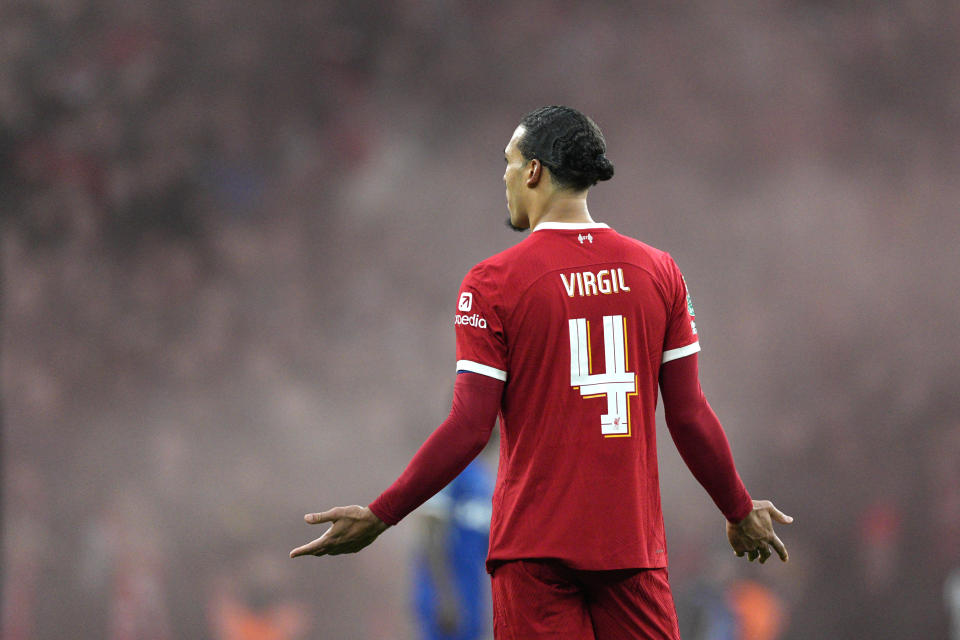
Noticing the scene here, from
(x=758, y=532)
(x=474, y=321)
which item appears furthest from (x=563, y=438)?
(x=758, y=532)

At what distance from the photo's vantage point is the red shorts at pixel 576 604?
1917mm

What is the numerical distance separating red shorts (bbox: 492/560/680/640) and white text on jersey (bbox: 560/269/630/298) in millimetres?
489

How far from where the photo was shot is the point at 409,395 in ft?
25.6

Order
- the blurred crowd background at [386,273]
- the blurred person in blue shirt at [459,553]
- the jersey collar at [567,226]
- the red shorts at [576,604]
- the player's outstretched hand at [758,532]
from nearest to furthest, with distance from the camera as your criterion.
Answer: the red shorts at [576,604]
the jersey collar at [567,226]
the player's outstretched hand at [758,532]
the blurred person in blue shirt at [459,553]
the blurred crowd background at [386,273]

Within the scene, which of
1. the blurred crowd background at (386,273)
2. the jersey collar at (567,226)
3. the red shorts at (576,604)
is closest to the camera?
the red shorts at (576,604)

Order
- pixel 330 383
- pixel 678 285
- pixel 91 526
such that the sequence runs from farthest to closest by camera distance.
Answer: pixel 330 383
pixel 91 526
pixel 678 285

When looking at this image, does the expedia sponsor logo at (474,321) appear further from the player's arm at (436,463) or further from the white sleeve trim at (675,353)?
the white sleeve trim at (675,353)

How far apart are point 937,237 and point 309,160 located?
15.3 ft

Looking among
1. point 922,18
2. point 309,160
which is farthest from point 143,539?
point 922,18

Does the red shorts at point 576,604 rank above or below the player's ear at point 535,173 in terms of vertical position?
below

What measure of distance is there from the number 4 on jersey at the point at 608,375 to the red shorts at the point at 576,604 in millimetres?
266

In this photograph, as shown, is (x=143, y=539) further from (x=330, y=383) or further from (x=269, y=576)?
(x=330, y=383)

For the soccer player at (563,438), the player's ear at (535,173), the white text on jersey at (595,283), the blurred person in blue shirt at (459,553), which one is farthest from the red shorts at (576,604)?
the blurred person in blue shirt at (459,553)

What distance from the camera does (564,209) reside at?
209 cm
